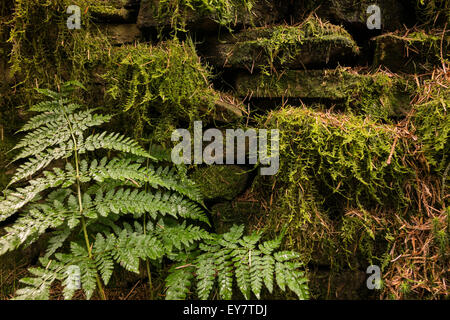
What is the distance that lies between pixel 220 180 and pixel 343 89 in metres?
1.30

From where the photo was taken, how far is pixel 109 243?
1.82 metres

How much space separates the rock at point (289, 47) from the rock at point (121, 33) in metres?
0.76

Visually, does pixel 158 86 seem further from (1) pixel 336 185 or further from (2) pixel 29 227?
(1) pixel 336 185

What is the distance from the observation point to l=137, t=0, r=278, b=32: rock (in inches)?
88.8

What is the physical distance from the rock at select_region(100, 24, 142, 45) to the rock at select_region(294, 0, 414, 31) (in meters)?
1.50

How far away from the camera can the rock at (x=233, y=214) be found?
226cm

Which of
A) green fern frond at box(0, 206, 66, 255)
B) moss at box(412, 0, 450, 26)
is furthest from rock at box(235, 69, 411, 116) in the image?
green fern frond at box(0, 206, 66, 255)

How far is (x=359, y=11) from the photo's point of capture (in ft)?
8.02

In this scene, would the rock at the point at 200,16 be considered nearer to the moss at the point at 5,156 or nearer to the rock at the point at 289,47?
the rock at the point at 289,47

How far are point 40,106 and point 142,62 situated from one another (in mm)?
860

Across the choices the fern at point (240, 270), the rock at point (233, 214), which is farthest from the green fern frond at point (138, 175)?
the fern at point (240, 270)

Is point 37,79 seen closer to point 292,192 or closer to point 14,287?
point 14,287

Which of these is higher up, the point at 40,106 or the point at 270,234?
the point at 40,106
